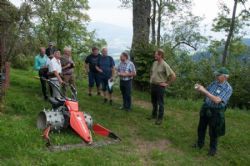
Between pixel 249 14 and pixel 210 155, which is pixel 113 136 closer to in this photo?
pixel 210 155

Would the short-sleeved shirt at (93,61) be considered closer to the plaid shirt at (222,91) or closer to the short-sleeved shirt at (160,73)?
the short-sleeved shirt at (160,73)

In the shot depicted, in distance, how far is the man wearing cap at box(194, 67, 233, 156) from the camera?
9727 mm

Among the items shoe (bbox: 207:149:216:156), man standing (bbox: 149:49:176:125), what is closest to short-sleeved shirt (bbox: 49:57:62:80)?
man standing (bbox: 149:49:176:125)

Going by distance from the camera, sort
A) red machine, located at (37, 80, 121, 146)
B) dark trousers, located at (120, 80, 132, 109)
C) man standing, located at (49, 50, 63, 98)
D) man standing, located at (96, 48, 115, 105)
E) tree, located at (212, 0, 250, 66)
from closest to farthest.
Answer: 1. red machine, located at (37, 80, 121, 146)
2. man standing, located at (49, 50, 63, 98)
3. dark trousers, located at (120, 80, 132, 109)
4. man standing, located at (96, 48, 115, 105)
5. tree, located at (212, 0, 250, 66)

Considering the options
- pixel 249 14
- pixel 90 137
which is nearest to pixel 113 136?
pixel 90 137

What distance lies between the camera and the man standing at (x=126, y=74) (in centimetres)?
1342

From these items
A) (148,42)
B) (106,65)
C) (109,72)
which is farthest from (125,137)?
(148,42)

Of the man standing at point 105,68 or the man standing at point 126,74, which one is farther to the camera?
the man standing at point 105,68

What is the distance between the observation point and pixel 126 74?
528 inches

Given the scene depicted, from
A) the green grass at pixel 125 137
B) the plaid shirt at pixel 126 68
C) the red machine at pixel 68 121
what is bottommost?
the green grass at pixel 125 137

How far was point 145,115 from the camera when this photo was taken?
43.7ft

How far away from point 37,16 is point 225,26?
31919 mm

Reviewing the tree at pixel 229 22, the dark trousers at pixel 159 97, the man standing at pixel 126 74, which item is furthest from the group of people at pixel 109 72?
the tree at pixel 229 22

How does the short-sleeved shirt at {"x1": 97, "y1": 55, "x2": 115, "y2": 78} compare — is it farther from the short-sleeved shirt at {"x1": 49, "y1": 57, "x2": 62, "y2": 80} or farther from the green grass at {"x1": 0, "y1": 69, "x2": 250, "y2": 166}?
the short-sleeved shirt at {"x1": 49, "y1": 57, "x2": 62, "y2": 80}
